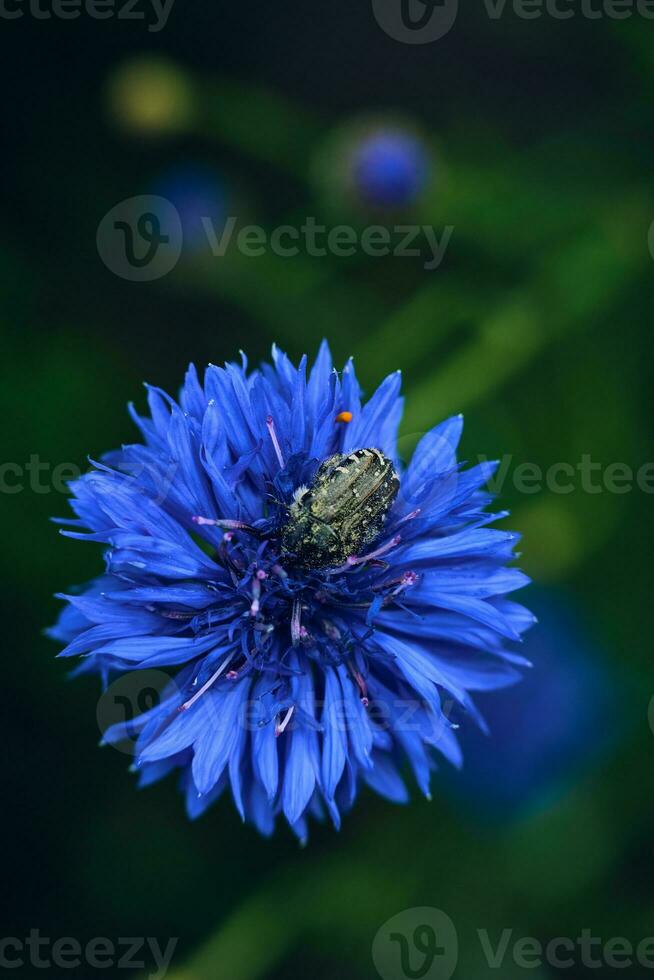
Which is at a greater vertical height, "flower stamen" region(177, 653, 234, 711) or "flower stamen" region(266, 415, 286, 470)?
"flower stamen" region(266, 415, 286, 470)

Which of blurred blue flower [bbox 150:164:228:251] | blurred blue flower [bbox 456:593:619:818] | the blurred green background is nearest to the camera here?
blurred blue flower [bbox 456:593:619:818]

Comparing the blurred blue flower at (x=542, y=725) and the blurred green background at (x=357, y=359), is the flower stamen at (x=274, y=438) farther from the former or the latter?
the blurred blue flower at (x=542, y=725)

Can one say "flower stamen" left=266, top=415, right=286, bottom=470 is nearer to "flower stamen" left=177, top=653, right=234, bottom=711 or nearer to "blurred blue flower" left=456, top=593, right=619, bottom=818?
"flower stamen" left=177, top=653, right=234, bottom=711

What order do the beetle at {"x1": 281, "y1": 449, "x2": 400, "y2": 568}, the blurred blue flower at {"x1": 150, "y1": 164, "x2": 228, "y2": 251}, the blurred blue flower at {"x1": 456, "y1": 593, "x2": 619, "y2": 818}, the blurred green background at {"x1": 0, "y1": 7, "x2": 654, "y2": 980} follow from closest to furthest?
the beetle at {"x1": 281, "y1": 449, "x2": 400, "y2": 568}, the blurred blue flower at {"x1": 456, "y1": 593, "x2": 619, "y2": 818}, the blurred green background at {"x1": 0, "y1": 7, "x2": 654, "y2": 980}, the blurred blue flower at {"x1": 150, "y1": 164, "x2": 228, "y2": 251}

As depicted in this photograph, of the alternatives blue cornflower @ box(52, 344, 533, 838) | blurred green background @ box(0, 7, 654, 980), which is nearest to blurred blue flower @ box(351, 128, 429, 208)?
blurred green background @ box(0, 7, 654, 980)

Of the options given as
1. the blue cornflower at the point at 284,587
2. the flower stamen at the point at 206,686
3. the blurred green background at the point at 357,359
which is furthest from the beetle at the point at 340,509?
the blurred green background at the point at 357,359

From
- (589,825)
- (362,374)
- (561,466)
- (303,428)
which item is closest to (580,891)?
(589,825)
